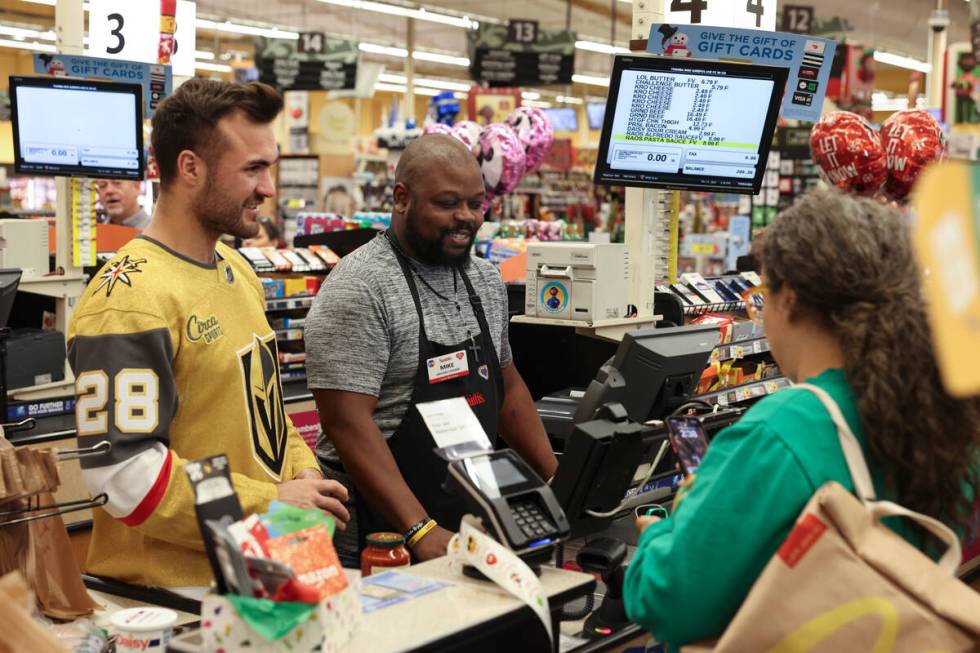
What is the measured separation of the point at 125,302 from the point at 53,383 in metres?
2.91

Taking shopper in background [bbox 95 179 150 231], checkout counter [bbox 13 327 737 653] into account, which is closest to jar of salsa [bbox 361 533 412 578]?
checkout counter [bbox 13 327 737 653]

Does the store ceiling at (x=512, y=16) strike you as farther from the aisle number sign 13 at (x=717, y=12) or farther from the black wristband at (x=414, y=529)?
the black wristband at (x=414, y=529)

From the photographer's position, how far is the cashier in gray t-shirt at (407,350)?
9.34ft

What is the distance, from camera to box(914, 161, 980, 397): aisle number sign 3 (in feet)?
3.19

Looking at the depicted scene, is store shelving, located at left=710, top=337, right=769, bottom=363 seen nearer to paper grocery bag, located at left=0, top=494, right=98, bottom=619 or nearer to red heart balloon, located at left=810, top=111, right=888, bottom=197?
red heart balloon, located at left=810, top=111, right=888, bottom=197

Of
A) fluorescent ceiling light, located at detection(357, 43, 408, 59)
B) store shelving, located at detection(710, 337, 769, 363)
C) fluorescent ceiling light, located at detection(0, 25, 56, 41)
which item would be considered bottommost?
store shelving, located at detection(710, 337, 769, 363)

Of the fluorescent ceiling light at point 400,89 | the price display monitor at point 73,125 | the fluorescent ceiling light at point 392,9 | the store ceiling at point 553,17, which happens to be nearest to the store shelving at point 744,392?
the price display monitor at point 73,125

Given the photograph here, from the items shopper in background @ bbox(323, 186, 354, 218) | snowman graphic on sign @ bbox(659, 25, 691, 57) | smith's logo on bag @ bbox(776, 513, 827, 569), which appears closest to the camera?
smith's logo on bag @ bbox(776, 513, 827, 569)

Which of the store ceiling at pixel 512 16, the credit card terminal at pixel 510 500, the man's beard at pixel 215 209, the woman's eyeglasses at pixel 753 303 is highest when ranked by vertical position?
the store ceiling at pixel 512 16

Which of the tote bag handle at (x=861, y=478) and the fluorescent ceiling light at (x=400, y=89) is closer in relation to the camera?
the tote bag handle at (x=861, y=478)

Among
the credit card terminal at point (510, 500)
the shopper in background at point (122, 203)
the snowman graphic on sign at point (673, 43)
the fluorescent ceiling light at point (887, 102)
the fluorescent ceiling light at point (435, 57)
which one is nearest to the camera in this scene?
the credit card terminal at point (510, 500)

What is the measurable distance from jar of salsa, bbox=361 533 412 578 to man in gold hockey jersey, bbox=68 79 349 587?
169 mm

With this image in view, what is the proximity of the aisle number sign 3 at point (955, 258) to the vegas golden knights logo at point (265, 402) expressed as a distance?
67.9 inches

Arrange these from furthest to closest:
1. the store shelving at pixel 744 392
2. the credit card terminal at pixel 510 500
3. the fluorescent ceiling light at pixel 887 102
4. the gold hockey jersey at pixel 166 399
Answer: the fluorescent ceiling light at pixel 887 102
the store shelving at pixel 744 392
the gold hockey jersey at pixel 166 399
the credit card terminal at pixel 510 500
